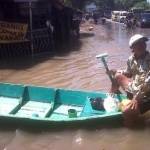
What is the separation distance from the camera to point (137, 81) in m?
7.56

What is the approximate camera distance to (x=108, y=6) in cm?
10112

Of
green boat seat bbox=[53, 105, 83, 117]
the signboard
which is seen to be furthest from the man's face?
the signboard

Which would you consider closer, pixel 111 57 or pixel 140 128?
pixel 140 128

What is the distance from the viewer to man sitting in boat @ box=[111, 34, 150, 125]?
7.34 metres

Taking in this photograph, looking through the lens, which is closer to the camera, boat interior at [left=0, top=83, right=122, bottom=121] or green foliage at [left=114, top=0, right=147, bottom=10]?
boat interior at [left=0, top=83, right=122, bottom=121]

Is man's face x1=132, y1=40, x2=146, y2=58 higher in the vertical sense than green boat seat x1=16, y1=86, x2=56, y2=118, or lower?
higher

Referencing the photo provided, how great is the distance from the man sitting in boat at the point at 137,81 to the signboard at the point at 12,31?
10238mm

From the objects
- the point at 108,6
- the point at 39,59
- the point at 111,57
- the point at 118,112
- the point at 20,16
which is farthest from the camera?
the point at 108,6

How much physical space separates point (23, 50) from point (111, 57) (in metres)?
3.96

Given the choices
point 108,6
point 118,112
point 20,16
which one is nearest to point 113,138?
point 118,112

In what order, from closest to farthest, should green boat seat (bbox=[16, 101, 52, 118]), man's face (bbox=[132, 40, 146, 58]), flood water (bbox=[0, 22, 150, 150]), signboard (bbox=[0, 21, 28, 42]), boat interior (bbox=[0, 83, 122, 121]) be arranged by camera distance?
man's face (bbox=[132, 40, 146, 58]) → flood water (bbox=[0, 22, 150, 150]) → boat interior (bbox=[0, 83, 122, 121]) → green boat seat (bbox=[16, 101, 52, 118]) → signboard (bbox=[0, 21, 28, 42])

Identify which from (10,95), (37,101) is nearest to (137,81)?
(37,101)

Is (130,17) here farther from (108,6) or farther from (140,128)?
(108,6)

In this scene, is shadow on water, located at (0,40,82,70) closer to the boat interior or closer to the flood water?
the flood water
